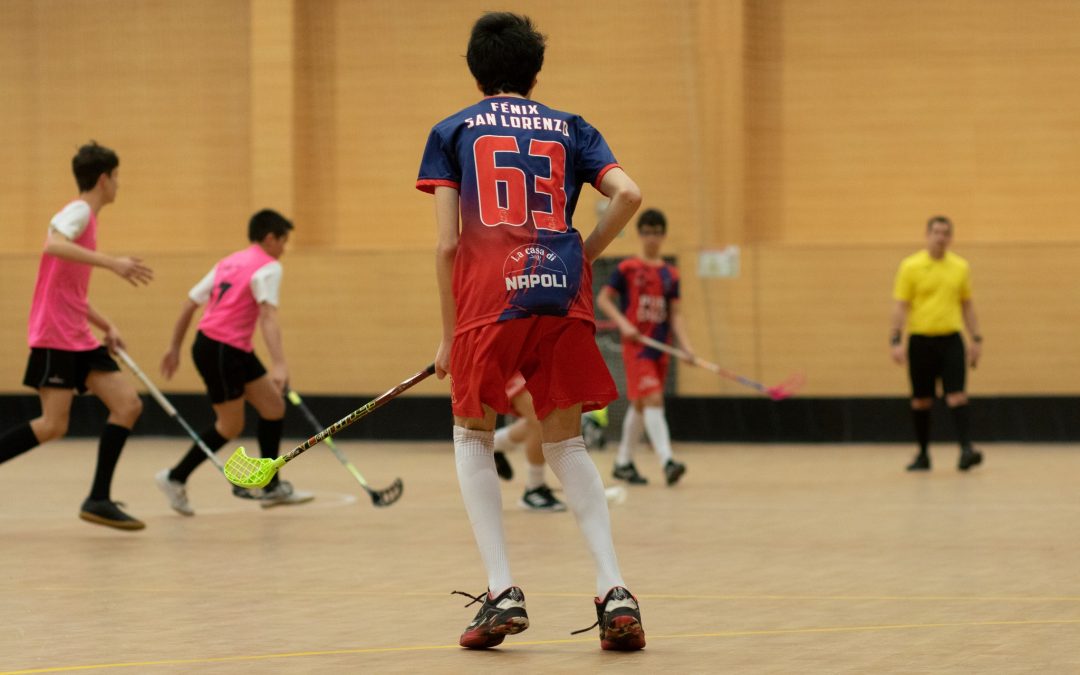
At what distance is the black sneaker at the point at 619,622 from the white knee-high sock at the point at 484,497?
11.4 inches

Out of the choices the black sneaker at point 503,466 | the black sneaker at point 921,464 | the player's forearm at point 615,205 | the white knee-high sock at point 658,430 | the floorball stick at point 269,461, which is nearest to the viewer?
the player's forearm at point 615,205

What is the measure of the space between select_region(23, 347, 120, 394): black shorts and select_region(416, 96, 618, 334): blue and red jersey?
3.46 meters

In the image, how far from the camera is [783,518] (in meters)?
8.41

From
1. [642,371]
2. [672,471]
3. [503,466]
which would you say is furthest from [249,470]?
[642,371]

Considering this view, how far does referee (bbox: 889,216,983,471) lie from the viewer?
11.7 metres

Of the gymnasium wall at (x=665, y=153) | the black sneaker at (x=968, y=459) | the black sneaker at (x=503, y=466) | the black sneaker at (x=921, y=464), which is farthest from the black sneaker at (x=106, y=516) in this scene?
the gymnasium wall at (x=665, y=153)

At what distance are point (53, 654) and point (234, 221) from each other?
39.5 feet

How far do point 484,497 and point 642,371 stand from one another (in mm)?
6124

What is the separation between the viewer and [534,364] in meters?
4.72

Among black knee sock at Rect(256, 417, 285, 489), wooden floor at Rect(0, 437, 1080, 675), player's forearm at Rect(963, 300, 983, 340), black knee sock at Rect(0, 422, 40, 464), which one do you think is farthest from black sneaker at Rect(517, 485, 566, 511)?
player's forearm at Rect(963, 300, 983, 340)

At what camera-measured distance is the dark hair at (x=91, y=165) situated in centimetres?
762

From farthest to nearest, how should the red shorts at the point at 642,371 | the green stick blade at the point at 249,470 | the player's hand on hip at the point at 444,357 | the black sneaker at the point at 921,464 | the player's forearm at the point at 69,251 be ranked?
1. the black sneaker at the point at 921,464
2. the red shorts at the point at 642,371
3. the player's forearm at the point at 69,251
4. the green stick blade at the point at 249,470
5. the player's hand on hip at the point at 444,357

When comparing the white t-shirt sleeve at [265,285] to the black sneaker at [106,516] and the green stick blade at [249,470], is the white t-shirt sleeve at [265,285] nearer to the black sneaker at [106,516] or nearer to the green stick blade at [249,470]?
the black sneaker at [106,516]

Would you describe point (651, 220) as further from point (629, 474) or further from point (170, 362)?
point (170, 362)
